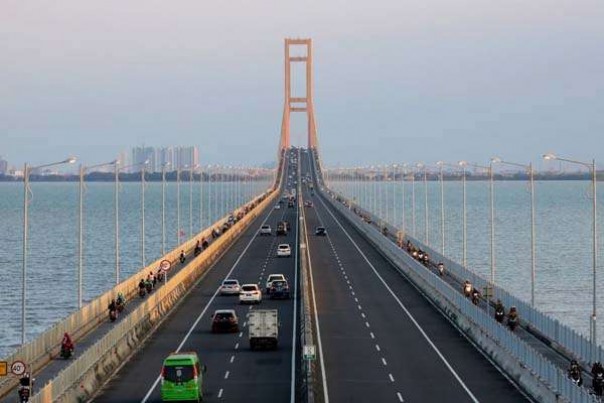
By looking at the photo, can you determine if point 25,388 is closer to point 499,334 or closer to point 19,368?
point 19,368

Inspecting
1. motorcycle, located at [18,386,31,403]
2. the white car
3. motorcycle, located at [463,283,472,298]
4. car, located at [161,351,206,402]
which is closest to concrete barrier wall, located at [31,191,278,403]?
motorcycle, located at [18,386,31,403]

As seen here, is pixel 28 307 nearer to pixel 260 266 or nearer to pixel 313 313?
pixel 260 266

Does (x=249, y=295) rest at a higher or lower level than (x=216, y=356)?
higher

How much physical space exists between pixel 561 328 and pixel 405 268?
36.3m

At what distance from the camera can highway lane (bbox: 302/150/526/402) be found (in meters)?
38.9

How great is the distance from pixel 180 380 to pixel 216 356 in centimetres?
1061

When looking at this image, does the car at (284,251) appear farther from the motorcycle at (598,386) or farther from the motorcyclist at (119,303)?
the motorcycle at (598,386)

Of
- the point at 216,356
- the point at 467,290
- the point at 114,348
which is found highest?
the point at 467,290

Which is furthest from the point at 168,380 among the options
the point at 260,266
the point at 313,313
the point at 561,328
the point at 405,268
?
the point at 260,266

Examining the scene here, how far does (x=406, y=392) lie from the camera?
126 feet

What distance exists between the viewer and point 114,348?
148ft

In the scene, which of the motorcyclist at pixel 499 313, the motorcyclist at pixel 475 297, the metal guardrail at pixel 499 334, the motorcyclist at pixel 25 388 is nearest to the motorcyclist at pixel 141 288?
the metal guardrail at pixel 499 334

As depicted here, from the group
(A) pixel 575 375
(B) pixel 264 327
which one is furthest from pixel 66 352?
(A) pixel 575 375

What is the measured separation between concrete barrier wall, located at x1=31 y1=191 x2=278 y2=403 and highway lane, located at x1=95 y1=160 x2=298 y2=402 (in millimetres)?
444
